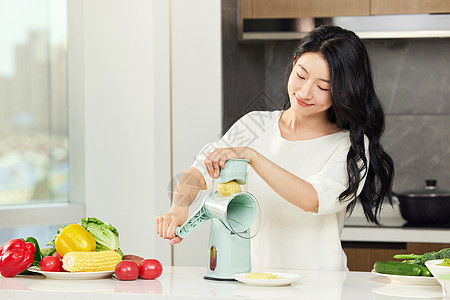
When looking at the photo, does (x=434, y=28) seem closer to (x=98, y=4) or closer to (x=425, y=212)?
(x=425, y=212)

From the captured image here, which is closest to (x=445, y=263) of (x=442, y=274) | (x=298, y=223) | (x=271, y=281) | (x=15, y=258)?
(x=442, y=274)

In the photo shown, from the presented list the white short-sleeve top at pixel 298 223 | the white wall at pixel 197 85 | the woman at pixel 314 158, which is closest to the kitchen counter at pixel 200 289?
the woman at pixel 314 158

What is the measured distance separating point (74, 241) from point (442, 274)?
2.84ft

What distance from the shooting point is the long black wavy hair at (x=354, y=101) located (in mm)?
1767

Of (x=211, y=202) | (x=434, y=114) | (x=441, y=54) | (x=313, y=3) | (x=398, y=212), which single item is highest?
(x=313, y=3)

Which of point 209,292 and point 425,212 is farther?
point 425,212

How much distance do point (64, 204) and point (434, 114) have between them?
6.53 ft

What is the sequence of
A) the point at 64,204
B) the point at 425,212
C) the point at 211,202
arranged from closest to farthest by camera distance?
1. the point at 211,202
2. the point at 425,212
3. the point at 64,204

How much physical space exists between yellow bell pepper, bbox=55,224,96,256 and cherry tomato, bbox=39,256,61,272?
0.09 feet

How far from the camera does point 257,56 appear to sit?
3.43 m

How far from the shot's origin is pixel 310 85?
5.81 feet

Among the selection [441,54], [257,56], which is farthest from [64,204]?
[441,54]

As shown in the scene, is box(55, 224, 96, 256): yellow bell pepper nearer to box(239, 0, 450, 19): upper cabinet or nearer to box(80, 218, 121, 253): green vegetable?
box(80, 218, 121, 253): green vegetable

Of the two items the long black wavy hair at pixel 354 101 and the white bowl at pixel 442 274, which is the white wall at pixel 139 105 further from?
the white bowl at pixel 442 274
